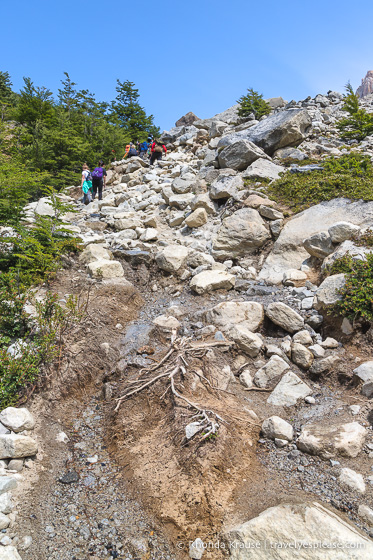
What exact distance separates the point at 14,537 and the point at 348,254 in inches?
273

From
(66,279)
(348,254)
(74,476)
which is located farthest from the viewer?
(66,279)

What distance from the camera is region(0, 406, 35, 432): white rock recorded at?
181 inches

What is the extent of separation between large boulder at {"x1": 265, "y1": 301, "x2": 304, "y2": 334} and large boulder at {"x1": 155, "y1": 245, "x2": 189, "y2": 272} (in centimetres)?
326

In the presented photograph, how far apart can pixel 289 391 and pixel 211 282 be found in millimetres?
3679

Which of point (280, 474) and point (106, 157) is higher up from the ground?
point (106, 157)

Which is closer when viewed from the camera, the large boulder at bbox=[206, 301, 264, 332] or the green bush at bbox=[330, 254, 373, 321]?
the green bush at bbox=[330, 254, 373, 321]

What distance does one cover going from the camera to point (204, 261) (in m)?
9.60

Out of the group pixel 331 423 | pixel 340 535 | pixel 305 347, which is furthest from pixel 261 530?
pixel 305 347

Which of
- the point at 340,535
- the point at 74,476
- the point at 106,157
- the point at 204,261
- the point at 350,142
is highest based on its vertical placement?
the point at 350,142

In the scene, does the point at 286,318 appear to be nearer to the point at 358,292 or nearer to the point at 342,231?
the point at 358,292

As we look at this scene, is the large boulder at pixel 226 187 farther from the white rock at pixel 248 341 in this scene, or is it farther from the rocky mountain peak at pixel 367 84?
the rocky mountain peak at pixel 367 84

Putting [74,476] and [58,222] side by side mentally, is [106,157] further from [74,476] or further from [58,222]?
[74,476]

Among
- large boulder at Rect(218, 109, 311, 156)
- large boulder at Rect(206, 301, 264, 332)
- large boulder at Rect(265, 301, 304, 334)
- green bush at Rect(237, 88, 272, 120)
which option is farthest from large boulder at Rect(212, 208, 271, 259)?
green bush at Rect(237, 88, 272, 120)

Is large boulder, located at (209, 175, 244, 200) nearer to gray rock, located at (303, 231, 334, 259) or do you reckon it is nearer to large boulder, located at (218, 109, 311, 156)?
large boulder, located at (218, 109, 311, 156)
